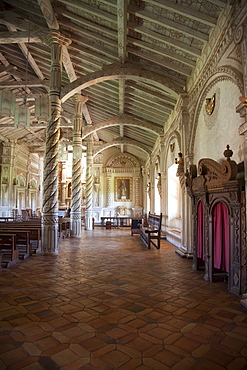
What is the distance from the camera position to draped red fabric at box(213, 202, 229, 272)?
434 cm

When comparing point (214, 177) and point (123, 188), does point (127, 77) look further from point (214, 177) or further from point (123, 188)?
point (123, 188)

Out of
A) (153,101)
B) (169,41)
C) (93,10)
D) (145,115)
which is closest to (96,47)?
(93,10)

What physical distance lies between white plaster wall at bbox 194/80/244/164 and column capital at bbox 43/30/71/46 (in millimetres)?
4721

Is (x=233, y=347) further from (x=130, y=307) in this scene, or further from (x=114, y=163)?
(x=114, y=163)

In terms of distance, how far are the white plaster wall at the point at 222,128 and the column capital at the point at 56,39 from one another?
4721mm

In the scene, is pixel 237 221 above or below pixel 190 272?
above

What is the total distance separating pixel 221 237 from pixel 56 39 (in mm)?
7122

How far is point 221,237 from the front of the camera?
4.48 meters

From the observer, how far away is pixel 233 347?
246 centimetres

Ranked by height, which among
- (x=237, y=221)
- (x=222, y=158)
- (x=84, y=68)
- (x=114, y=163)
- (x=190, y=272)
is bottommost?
(x=190, y=272)

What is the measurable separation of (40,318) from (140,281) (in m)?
2.06

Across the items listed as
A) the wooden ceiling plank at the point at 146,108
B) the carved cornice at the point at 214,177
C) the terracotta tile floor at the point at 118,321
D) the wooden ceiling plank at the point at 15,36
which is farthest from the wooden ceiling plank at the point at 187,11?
the wooden ceiling plank at the point at 146,108

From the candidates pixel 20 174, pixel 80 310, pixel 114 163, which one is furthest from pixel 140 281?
pixel 20 174

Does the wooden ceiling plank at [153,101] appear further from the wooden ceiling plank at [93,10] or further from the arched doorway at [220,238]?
the arched doorway at [220,238]
